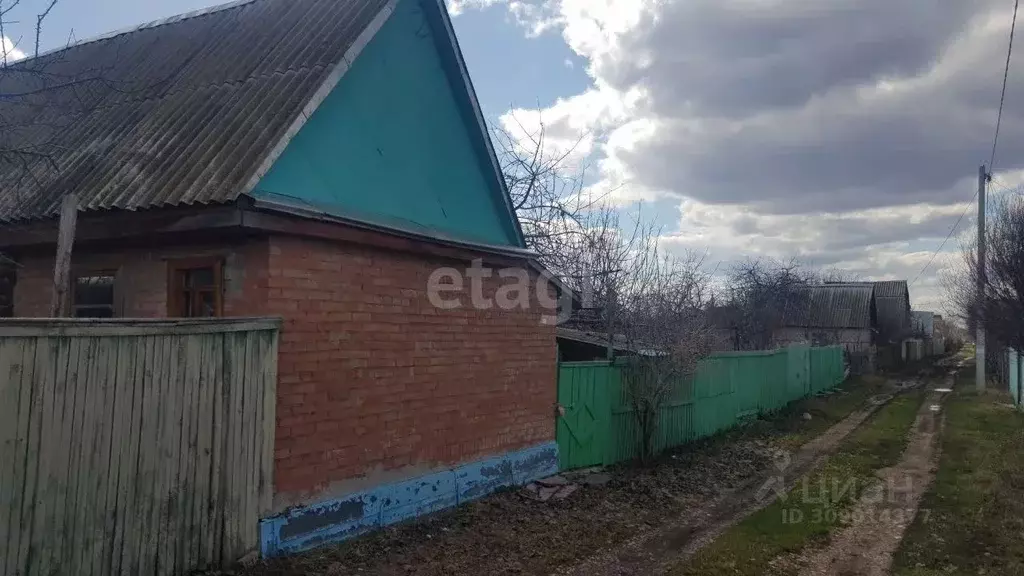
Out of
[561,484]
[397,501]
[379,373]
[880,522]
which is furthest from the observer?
[561,484]

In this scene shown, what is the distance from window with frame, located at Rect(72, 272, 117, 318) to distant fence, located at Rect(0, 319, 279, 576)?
6.88 ft

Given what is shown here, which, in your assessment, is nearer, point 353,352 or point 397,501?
point 353,352

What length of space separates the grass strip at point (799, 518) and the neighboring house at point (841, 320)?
80.1ft

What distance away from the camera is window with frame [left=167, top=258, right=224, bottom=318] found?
6.21 m

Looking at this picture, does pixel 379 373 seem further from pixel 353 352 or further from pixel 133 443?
pixel 133 443

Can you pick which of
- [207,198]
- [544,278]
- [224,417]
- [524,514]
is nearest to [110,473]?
[224,417]

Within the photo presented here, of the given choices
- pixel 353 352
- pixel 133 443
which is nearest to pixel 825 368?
pixel 353 352

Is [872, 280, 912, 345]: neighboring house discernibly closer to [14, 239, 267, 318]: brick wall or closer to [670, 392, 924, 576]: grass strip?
[670, 392, 924, 576]: grass strip

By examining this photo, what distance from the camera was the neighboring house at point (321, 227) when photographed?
5938 millimetres

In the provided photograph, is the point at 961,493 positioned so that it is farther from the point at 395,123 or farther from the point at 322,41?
the point at 322,41

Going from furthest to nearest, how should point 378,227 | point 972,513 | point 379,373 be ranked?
point 972,513 → point 379,373 → point 378,227

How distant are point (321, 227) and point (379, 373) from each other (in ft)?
5.32

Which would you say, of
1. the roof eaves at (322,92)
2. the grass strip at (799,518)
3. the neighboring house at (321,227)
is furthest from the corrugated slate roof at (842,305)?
the roof eaves at (322,92)

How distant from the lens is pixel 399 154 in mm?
7777
